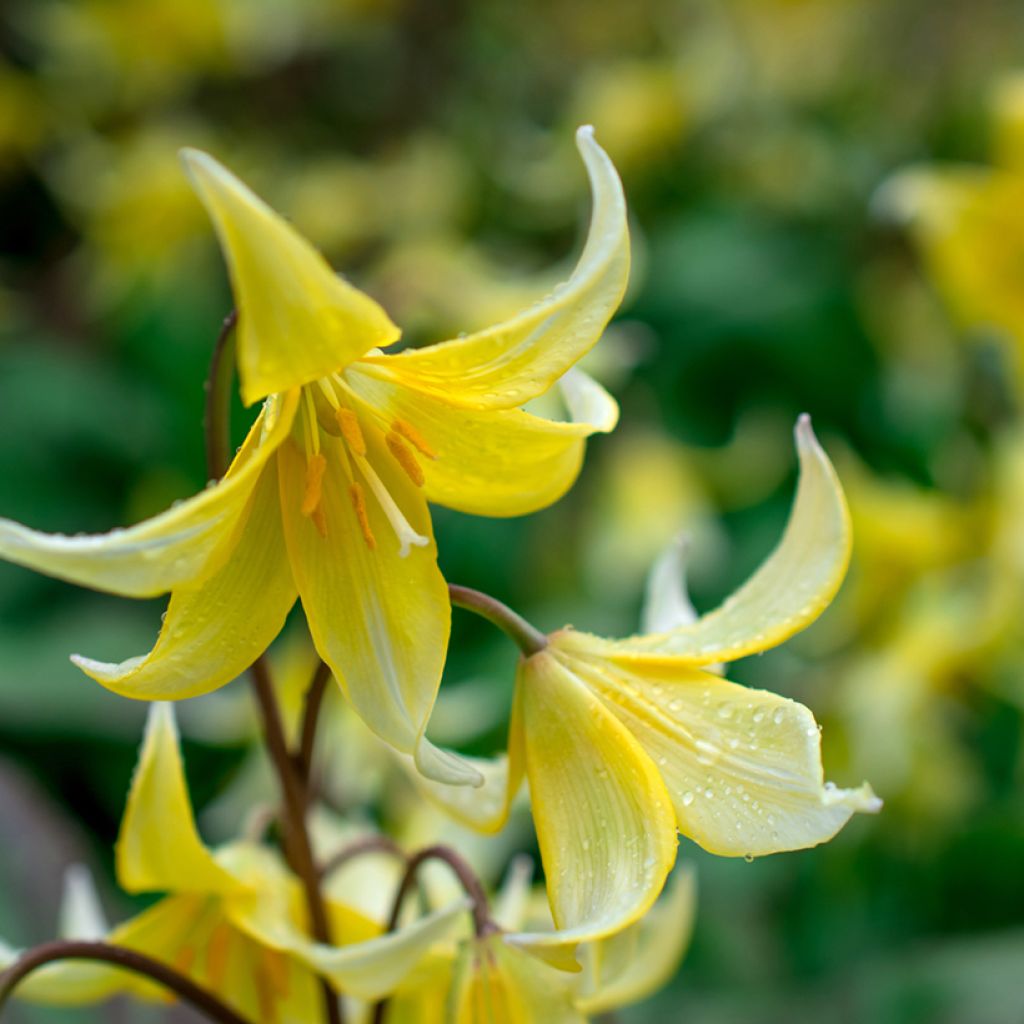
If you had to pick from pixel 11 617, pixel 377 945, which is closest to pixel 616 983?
pixel 377 945

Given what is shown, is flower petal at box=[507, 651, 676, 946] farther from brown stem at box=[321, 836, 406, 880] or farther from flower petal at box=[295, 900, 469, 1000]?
brown stem at box=[321, 836, 406, 880]

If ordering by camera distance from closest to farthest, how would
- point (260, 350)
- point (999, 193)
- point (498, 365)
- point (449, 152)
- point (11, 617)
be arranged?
1. point (260, 350)
2. point (498, 365)
3. point (999, 193)
4. point (11, 617)
5. point (449, 152)

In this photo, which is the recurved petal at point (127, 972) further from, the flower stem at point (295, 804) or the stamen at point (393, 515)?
the stamen at point (393, 515)

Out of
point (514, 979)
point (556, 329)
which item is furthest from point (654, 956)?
point (556, 329)

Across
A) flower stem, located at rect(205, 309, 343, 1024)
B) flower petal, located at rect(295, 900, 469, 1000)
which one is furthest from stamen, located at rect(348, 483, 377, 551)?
flower petal, located at rect(295, 900, 469, 1000)

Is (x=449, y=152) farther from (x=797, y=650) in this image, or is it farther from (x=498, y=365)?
(x=498, y=365)

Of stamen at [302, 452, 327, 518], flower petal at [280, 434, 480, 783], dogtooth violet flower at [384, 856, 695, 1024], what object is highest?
stamen at [302, 452, 327, 518]
